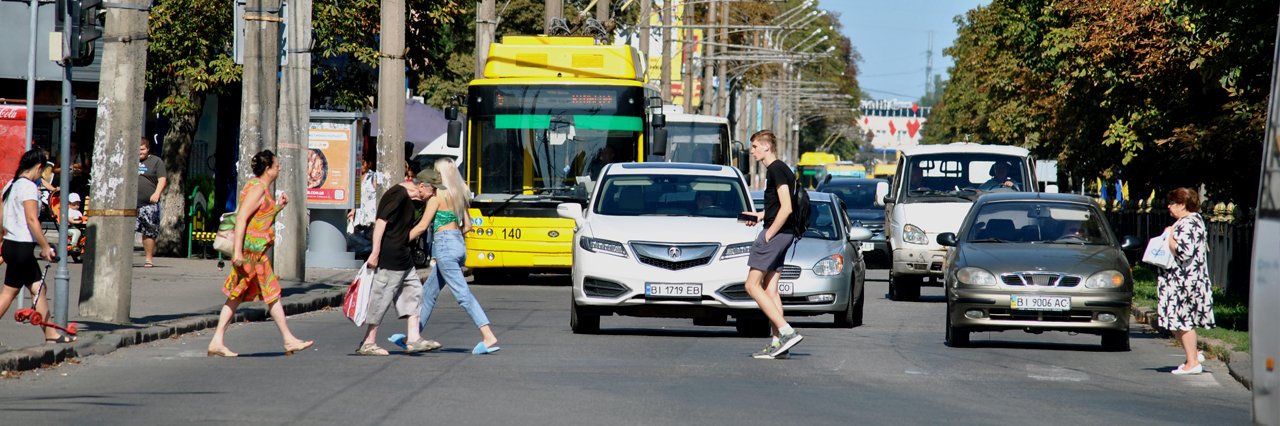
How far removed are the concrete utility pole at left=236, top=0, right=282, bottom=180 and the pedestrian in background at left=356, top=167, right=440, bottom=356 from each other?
6576mm

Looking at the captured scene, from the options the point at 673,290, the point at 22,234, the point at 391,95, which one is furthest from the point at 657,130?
the point at 22,234

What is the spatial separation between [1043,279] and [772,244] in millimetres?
2807

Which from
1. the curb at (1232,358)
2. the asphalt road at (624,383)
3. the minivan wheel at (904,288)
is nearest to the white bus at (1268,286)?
the asphalt road at (624,383)

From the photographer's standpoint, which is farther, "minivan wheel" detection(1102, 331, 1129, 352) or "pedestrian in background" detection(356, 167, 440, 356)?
"minivan wheel" detection(1102, 331, 1129, 352)

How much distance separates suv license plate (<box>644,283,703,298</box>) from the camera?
16016 millimetres

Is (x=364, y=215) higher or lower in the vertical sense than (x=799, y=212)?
lower

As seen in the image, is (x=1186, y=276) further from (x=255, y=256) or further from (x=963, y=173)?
(x=963, y=173)

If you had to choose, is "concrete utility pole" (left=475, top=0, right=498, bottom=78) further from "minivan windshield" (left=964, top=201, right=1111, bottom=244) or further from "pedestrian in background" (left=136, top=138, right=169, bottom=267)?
"minivan windshield" (left=964, top=201, right=1111, bottom=244)

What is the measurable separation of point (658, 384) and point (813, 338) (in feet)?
16.1

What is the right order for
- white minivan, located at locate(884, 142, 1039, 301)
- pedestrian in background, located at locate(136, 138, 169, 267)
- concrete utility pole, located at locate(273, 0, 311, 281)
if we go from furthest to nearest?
pedestrian in background, located at locate(136, 138, 169, 267) → white minivan, located at locate(884, 142, 1039, 301) → concrete utility pole, located at locate(273, 0, 311, 281)

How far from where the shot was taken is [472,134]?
26.3 m

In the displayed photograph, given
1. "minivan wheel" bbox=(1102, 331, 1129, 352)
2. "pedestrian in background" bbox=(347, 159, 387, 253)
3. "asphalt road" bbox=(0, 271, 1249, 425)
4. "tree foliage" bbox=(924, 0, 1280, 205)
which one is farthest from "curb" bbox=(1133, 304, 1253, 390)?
"pedestrian in background" bbox=(347, 159, 387, 253)

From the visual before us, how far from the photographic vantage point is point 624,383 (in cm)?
1229

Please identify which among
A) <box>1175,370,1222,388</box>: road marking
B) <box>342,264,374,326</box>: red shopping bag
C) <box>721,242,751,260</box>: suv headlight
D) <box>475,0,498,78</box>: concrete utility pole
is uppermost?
<box>475,0,498,78</box>: concrete utility pole
